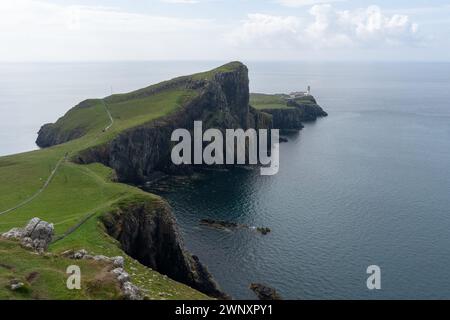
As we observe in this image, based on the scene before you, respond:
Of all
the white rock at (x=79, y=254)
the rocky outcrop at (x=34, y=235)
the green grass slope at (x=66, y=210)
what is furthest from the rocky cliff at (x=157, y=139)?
the white rock at (x=79, y=254)

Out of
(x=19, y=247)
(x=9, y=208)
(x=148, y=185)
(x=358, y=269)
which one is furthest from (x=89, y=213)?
(x=148, y=185)

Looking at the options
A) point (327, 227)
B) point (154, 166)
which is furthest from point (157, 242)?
point (154, 166)

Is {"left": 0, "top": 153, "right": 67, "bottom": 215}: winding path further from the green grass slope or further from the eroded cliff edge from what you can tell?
the eroded cliff edge

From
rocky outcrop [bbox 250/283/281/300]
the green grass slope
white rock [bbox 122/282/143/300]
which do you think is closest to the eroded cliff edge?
the green grass slope

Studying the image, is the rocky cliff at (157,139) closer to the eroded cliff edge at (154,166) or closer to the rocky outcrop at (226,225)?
the eroded cliff edge at (154,166)

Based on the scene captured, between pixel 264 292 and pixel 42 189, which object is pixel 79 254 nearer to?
pixel 264 292
